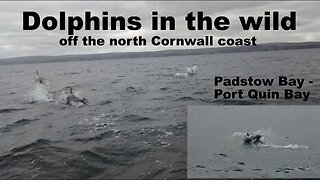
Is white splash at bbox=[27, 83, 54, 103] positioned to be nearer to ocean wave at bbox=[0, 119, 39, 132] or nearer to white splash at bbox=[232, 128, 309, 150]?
ocean wave at bbox=[0, 119, 39, 132]

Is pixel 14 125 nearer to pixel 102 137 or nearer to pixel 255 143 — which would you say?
pixel 102 137

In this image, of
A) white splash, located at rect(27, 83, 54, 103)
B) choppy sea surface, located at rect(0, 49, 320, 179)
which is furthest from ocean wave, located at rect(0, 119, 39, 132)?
white splash, located at rect(27, 83, 54, 103)

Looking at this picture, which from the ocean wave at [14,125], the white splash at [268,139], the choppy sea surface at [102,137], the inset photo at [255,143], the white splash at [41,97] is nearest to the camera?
the inset photo at [255,143]

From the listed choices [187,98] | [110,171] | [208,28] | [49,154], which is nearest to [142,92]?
[187,98]

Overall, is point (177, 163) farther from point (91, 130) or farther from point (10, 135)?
point (10, 135)

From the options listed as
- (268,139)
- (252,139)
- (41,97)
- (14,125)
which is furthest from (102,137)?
(41,97)

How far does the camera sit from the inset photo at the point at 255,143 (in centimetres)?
1419

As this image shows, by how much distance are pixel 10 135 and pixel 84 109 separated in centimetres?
717

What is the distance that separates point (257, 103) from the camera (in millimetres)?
22328

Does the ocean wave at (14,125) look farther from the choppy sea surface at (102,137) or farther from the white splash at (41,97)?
the white splash at (41,97)

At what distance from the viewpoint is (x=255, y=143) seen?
1714 cm

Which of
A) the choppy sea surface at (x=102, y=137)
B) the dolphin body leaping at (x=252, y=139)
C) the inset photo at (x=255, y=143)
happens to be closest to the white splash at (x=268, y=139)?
the inset photo at (x=255, y=143)

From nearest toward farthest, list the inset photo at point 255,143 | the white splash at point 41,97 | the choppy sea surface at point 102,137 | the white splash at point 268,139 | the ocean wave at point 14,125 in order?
the inset photo at point 255,143 < the choppy sea surface at point 102,137 < the white splash at point 268,139 < the ocean wave at point 14,125 < the white splash at point 41,97

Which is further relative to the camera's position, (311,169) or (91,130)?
(91,130)
